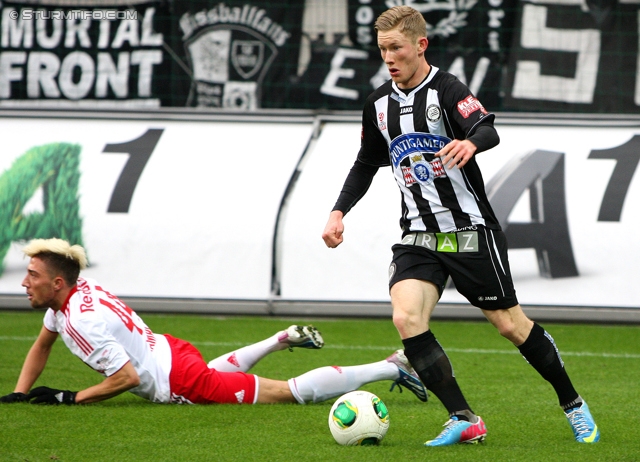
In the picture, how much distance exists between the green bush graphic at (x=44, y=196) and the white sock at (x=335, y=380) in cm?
442

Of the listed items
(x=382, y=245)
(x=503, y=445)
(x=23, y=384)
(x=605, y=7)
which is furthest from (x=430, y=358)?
(x=605, y=7)

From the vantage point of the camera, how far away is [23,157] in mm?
9516

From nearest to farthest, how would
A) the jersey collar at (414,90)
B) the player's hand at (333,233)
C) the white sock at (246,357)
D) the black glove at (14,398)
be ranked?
1. the jersey collar at (414,90)
2. the player's hand at (333,233)
3. the black glove at (14,398)
4. the white sock at (246,357)

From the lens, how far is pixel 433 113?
428 centimetres

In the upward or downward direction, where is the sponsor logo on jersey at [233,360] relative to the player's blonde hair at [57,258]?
downward

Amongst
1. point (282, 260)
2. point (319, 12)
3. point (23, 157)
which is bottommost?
point (282, 260)

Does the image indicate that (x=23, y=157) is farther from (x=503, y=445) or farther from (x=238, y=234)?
(x=503, y=445)

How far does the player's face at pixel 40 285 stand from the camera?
16.4 ft

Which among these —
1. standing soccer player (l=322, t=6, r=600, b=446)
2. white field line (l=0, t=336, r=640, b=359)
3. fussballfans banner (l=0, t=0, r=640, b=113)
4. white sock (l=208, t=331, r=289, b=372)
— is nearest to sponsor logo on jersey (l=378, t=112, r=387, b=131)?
standing soccer player (l=322, t=6, r=600, b=446)

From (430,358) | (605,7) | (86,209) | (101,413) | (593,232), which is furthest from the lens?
(605,7)

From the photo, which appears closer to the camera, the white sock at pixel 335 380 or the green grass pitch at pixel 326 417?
the green grass pitch at pixel 326 417

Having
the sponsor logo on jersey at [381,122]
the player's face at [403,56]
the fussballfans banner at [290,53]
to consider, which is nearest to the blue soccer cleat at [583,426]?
the sponsor logo on jersey at [381,122]

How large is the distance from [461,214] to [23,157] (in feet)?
20.5

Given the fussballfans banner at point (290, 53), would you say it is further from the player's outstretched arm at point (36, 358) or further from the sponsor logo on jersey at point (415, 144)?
the sponsor logo on jersey at point (415, 144)
